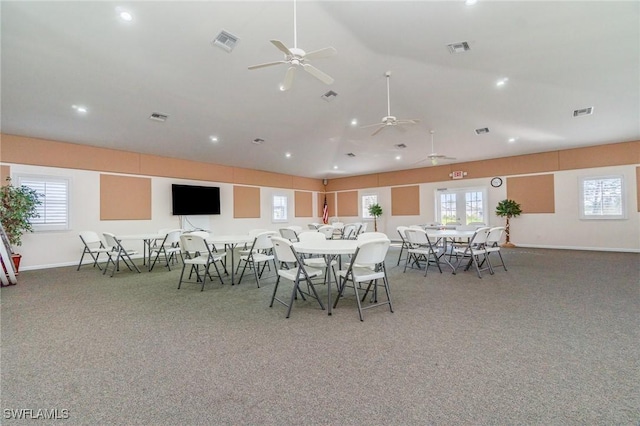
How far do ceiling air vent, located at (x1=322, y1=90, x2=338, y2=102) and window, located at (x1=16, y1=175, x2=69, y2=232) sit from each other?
20.4ft

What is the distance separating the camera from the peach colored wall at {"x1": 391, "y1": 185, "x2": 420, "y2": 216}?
11.0 metres

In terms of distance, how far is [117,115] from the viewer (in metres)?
5.73

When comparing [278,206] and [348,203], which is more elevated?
[348,203]

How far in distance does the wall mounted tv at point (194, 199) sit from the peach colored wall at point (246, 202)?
0.81 meters

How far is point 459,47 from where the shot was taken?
436 centimetres

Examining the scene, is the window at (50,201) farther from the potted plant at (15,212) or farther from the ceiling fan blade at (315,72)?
the ceiling fan blade at (315,72)

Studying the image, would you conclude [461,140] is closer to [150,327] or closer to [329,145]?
[329,145]

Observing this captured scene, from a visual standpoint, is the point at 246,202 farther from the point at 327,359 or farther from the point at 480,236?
the point at 327,359

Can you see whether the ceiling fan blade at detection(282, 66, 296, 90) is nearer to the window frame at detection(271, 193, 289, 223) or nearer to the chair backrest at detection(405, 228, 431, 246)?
the chair backrest at detection(405, 228, 431, 246)

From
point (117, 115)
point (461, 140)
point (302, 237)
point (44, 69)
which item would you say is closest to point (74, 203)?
point (117, 115)

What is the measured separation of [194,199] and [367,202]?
7.09 meters

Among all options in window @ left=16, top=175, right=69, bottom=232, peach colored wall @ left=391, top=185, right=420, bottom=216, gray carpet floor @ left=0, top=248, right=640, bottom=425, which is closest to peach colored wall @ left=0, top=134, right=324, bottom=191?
window @ left=16, top=175, right=69, bottom=232

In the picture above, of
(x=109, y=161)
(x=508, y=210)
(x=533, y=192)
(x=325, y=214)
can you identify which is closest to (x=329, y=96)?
(x=109, y=161)

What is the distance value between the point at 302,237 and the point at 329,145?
558cm
